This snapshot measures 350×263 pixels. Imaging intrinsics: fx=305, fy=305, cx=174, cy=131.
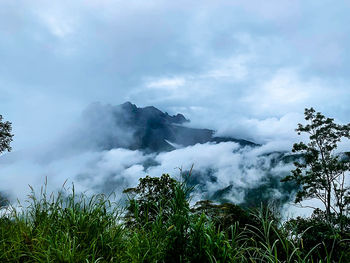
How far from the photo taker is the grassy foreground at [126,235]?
3.14 metres

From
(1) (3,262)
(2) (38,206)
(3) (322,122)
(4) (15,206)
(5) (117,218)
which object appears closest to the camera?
(1) (3,262)

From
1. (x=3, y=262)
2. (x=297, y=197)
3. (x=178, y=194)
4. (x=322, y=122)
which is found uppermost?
(x=322, y=122)

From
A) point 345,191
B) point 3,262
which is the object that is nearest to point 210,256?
point 3,262

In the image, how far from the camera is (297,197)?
22.7 meters

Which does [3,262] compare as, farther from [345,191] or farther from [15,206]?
[345,191]

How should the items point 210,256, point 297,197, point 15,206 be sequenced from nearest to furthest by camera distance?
point 210,256 < point 15,206 < point 297,197

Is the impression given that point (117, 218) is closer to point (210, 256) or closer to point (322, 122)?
point (210, 256)

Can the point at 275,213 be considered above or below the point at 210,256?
above

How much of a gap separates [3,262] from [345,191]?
24.7m

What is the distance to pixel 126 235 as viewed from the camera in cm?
404

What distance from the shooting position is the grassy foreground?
10.3 feet

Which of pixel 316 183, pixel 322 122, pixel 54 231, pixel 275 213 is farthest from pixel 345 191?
pixel 54 231

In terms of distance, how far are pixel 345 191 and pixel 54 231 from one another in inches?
953

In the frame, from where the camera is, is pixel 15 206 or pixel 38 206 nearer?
pixel 38 206
